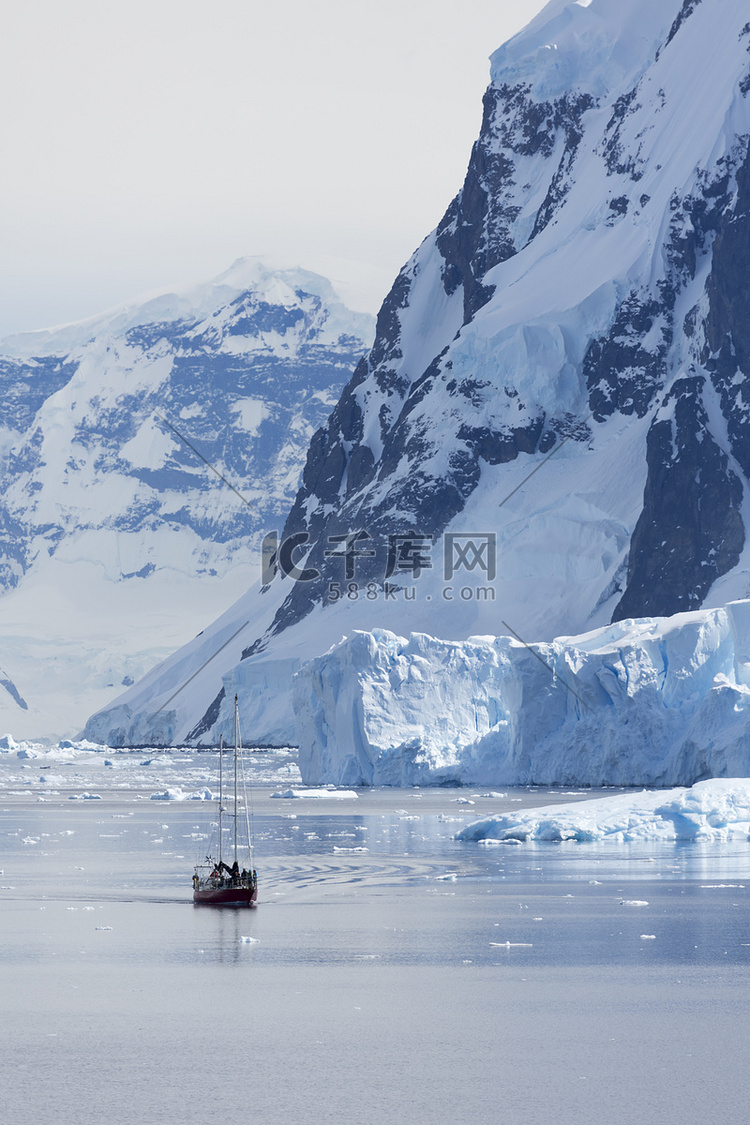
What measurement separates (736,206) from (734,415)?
1684cm

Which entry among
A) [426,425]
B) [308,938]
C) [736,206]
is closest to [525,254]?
[426,425]

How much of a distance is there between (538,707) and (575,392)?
7452 cm

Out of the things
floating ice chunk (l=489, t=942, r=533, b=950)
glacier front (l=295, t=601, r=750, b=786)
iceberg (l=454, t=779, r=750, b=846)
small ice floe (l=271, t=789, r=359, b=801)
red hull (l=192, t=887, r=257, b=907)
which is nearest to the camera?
floating ice chunk (l=489, t=942, r=533, b=950)

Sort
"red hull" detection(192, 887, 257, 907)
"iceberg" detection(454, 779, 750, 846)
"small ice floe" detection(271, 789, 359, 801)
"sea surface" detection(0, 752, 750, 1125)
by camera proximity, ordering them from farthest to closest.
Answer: "small ice floe" detection(271, 789, 359, 801), "iceberg" detection(454, 779, 750, 846), "red hull" detection(192, 887, 257, 907), "sea surface" detection(0, 752, 750, 1125)

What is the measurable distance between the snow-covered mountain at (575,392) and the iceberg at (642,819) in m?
64.5

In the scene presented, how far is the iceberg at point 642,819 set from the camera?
134 feet

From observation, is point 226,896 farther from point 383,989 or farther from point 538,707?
point 538,707

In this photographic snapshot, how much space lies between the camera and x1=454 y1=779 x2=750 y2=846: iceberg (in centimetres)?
4075

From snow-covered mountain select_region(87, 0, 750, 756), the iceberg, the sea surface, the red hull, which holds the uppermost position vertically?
snow-covered mountain select_region(87, 0, 750, 756)

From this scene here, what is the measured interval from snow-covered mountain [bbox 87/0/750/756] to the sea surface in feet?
248

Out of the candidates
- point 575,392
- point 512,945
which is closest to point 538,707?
point 512,945

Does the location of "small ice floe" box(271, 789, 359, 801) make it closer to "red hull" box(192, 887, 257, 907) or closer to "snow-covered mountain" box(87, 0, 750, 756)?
"red hull" box(192, 887, 257, 907)

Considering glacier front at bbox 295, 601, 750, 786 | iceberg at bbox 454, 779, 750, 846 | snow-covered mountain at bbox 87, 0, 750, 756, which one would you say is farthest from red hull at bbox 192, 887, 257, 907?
snow-covered mountain at bbox 87, 0, 750, 756

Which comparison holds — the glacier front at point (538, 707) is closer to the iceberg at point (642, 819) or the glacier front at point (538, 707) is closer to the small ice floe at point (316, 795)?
the small ice floe at point (316, 795)
